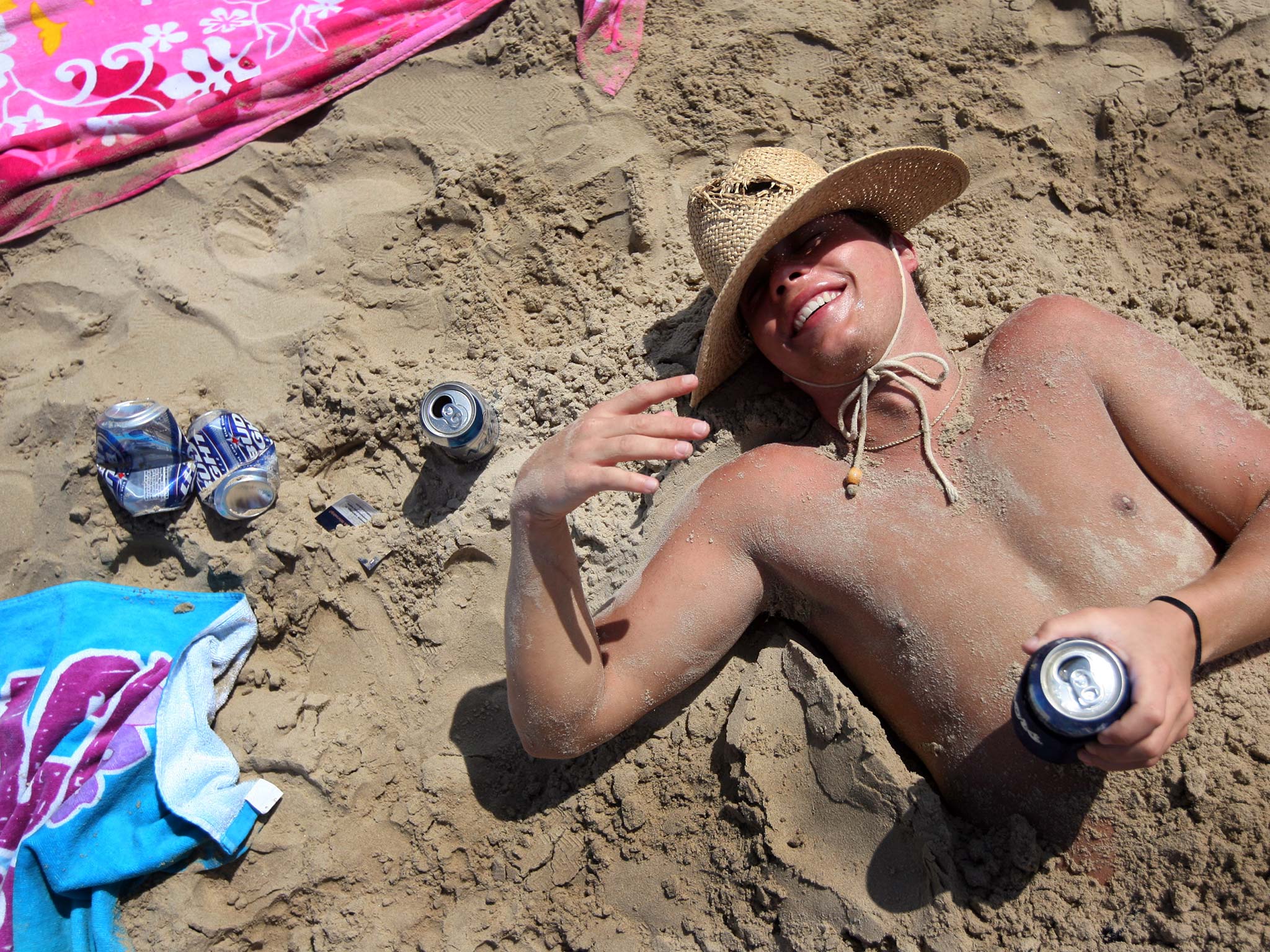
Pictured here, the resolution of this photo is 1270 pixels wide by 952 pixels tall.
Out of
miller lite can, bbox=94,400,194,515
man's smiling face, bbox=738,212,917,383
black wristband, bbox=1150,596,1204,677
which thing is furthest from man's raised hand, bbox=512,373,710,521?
miller lite can, bbox=94,400,194,515

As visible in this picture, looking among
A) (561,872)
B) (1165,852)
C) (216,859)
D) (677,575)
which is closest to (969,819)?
(1165,852)

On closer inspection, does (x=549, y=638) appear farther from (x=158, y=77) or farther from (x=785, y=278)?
(x=158, y=77)

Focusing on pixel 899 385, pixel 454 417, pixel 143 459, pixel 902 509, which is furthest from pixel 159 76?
pixel 902 509

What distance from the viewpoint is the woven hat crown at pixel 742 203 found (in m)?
2.18

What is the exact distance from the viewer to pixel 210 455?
270 centimetres

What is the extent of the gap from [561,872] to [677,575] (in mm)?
928

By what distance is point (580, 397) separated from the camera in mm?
2646

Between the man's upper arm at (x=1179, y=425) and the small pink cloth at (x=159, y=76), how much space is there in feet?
9.05

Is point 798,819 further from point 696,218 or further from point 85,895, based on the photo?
point 85,895

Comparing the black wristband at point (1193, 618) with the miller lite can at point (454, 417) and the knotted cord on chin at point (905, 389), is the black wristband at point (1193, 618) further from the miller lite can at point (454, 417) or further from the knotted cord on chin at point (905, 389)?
the miller lite can at point (454, 417)

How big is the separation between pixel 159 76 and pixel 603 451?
299 cm

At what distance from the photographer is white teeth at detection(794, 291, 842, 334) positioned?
2111 mm

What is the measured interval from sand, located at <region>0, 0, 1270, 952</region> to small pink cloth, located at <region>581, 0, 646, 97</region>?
0.24 feet

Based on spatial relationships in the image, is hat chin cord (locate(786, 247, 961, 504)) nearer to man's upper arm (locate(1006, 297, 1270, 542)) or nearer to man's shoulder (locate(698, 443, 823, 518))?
man's shoulder (locate(698, 443, 823, 518))
